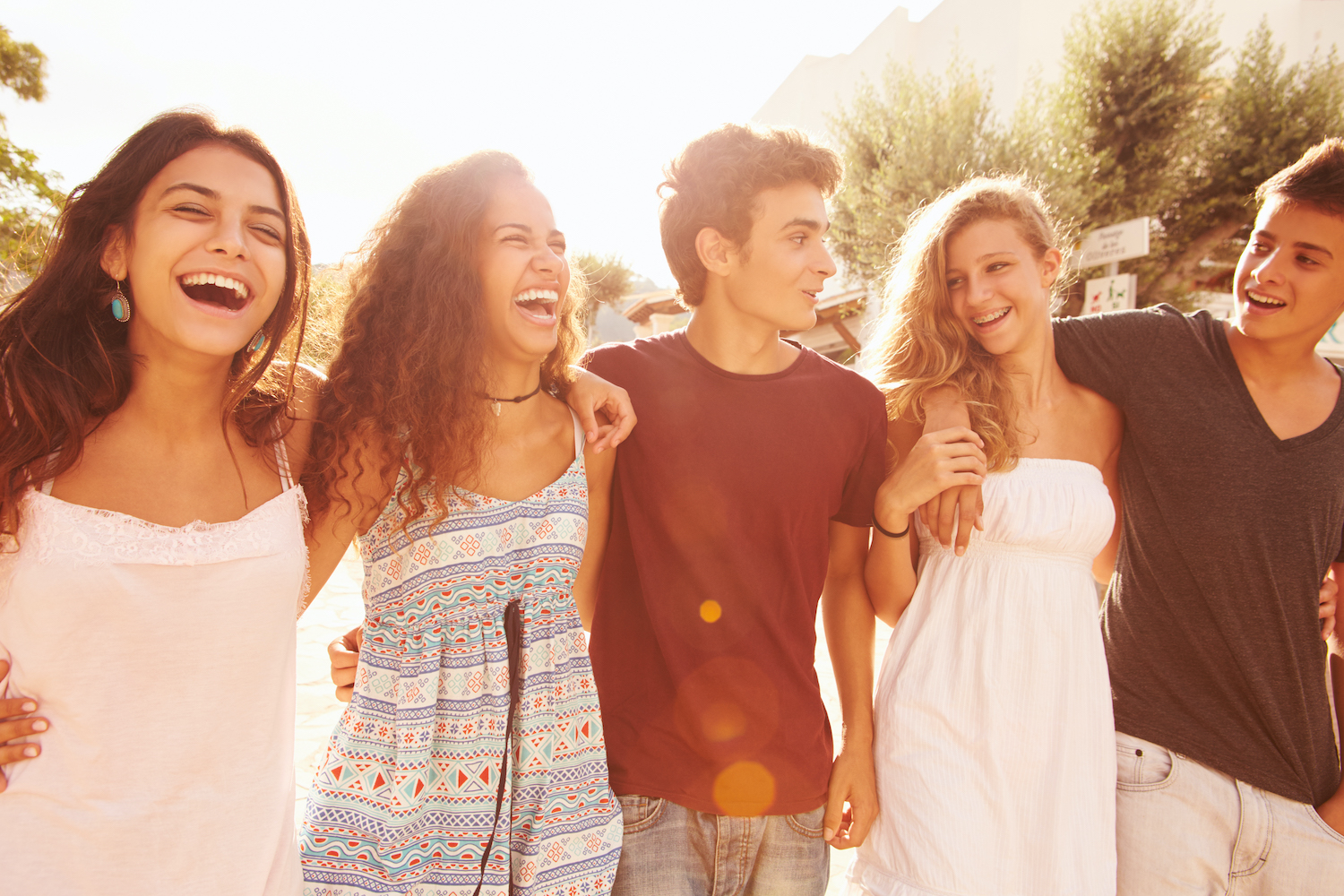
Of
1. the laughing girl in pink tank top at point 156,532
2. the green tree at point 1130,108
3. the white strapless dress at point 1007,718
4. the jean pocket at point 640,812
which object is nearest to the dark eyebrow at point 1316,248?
the white strapless dress at point 1007,718

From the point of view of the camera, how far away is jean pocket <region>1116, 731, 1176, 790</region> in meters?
2.17

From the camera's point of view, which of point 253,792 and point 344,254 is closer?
point 253,792

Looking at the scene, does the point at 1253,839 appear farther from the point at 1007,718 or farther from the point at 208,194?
the point at 208,194

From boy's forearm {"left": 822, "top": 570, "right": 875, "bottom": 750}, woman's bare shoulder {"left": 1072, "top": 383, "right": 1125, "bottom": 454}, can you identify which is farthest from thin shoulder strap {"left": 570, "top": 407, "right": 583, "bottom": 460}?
woman's bare shoulder {"left": 1072, "top": 383, "right": 1125, "bottom": 454}

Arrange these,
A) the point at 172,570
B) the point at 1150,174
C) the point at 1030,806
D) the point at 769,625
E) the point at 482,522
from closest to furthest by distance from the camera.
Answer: the point at 172,570, the point at 482,522, the point at 1030,806, the point at 769,625, the point at 1150,174

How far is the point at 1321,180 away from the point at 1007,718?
6.01ft

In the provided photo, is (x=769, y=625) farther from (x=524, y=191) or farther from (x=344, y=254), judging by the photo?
(x=344, y=254)

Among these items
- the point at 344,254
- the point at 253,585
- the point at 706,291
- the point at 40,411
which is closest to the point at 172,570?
the point at 253,585

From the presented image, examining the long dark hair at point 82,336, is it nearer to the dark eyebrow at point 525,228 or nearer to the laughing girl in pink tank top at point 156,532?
the laughing girl in pink tank top at point 156,532

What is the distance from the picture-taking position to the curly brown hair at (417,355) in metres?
1.89

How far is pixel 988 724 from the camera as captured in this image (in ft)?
6.83

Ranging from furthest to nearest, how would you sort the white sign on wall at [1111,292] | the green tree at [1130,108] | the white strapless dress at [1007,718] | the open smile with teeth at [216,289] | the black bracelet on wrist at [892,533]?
1. the green tree at [1130,108]
2. the white sign on wall at [1111,292]
3. the black bracelet on wrist at [892,533]
4. the white strapless dress at [1007,718]
5. the open smile with teeth at [216,289]

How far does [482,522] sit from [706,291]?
119 cm

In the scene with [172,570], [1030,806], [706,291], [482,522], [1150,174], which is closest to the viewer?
[172,570]
